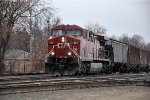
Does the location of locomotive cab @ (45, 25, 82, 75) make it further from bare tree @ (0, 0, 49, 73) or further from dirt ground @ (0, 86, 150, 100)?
dirt ground @ (0, 86, 150, 100)

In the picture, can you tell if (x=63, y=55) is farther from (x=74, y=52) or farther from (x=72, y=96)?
(x=72, y=96)

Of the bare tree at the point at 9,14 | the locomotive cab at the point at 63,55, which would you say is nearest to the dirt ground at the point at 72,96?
the locomotive cab at the point at 63,55

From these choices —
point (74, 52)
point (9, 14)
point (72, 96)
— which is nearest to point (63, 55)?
point (74, 52)

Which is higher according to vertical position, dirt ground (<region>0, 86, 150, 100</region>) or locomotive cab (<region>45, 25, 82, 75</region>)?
locomotive cab (<region>45, 25, 82, 75</region>)

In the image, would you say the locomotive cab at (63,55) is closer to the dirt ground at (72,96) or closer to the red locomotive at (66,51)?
the red locomotive at (66,51)

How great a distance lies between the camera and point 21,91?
49.0 ft

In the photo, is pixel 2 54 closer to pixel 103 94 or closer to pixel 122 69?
pixel 122 69

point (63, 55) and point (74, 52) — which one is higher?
point (74, 52)

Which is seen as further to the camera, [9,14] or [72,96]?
[9,14]

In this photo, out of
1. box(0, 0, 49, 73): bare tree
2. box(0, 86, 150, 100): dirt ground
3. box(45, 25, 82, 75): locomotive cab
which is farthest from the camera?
box(0, 0, 49, 73): bare tree

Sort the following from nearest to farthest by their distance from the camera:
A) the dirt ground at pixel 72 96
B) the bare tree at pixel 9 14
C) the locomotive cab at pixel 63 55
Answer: the dirt ground at pixel 72 96, the locomotive cab at pixel 63 55, the bare tree at pixel 9 14

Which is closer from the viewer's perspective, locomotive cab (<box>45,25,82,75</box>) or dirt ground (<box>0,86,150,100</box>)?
dirt ground (<box>0,86,150,100</box>)

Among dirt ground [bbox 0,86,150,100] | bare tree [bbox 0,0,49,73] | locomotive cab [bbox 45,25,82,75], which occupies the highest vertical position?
bare tree [bbox 0,0,49,73]

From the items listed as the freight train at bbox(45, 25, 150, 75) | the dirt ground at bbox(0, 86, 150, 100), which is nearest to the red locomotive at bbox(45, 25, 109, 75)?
the freight train at bbox(45, 25, 150, 75)
